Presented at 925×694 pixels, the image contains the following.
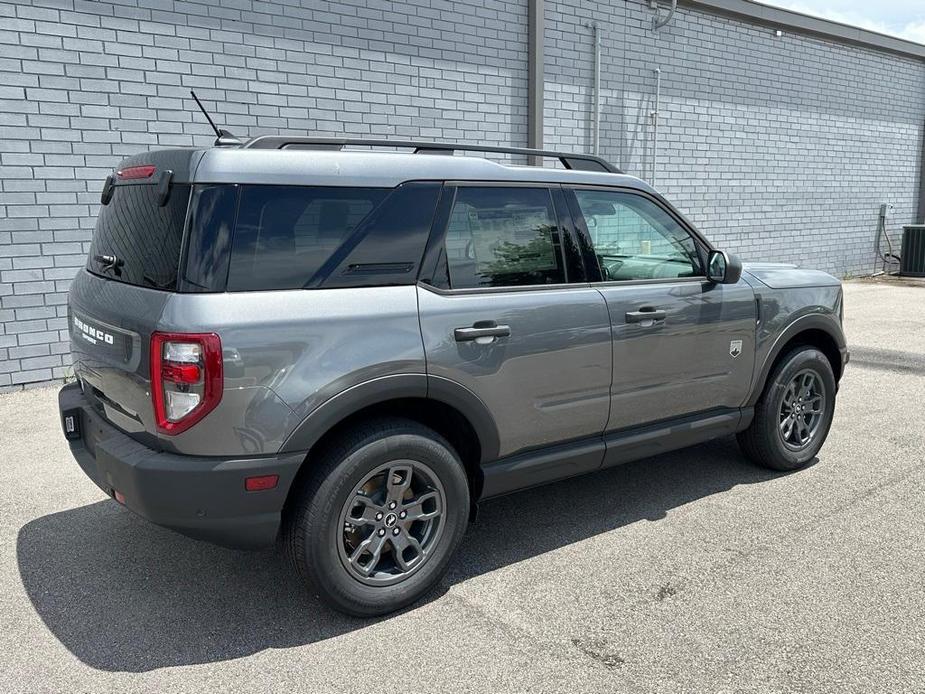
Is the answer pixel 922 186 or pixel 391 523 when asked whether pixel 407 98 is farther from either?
pixel 922 186

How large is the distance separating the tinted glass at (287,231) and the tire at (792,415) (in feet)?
9.37

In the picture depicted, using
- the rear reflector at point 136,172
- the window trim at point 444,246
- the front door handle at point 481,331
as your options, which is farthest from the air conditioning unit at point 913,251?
the rear reflector at point 136,172

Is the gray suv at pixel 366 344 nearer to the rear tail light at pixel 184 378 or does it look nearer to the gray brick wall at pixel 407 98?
the rear tail light at pixel 184 378

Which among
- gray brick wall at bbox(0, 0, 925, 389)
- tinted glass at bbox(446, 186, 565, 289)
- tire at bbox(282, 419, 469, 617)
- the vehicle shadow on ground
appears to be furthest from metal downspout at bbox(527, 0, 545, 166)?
tire at bbox(282, 419, 469, 617)

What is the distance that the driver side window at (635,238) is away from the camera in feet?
13.2

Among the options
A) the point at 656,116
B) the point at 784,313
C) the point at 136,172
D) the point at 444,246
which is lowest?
the point at 784,313

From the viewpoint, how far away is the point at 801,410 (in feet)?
16.2

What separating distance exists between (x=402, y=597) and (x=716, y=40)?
12.2 m

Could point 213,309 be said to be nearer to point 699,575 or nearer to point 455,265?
point 455,265

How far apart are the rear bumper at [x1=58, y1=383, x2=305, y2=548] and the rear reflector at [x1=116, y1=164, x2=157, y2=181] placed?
1.09m

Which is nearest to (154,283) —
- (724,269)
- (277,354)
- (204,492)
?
(277,354)

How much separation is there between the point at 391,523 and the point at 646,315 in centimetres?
167

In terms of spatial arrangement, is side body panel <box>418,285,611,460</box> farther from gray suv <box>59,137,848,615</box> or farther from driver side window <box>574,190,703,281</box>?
driver side window <box>574,190,703,281</box>

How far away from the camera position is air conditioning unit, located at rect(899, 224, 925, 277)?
53.3 feet
